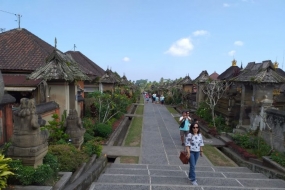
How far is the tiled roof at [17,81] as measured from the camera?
445 inches

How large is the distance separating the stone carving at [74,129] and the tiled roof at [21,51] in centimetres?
662

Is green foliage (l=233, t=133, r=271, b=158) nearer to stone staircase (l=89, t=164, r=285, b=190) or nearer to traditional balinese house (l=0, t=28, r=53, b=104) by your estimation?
stone staircase (l=89, t=164, r=285, b=190)

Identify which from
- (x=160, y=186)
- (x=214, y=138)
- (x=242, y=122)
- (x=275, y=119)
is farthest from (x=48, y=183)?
(x=242, y=122)

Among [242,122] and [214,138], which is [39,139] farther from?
[242,122]

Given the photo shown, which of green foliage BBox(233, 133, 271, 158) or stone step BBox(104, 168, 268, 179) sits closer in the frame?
stone step BBox(104, 168, 268, 179)

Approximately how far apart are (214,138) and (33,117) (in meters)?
9.98

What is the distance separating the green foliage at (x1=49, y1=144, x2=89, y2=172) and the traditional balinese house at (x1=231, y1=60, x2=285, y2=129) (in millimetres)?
7848

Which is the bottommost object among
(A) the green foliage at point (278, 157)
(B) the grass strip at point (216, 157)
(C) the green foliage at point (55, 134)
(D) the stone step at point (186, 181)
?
(B) the grass strip at point (216, 157)

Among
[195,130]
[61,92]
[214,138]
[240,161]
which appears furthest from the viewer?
[214,138]

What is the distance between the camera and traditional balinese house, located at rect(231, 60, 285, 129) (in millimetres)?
11172

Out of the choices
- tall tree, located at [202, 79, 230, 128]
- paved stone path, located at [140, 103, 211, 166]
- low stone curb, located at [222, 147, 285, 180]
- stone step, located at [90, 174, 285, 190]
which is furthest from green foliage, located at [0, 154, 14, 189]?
tall tree, located at [202, 79, 230, 128]

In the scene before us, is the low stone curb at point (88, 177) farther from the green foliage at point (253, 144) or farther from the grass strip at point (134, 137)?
the green foliage at point (253, 144)

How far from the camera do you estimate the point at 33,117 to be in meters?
4.89

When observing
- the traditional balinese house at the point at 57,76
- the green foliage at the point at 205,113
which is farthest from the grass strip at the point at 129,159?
the green foliage at the point at 205,113
